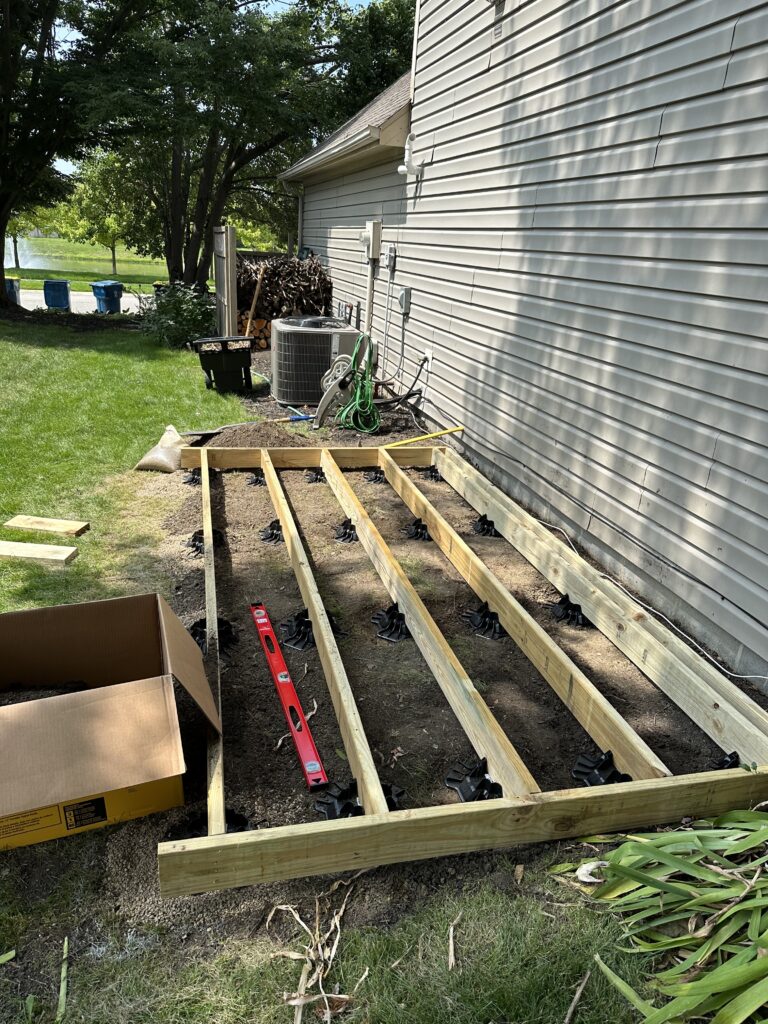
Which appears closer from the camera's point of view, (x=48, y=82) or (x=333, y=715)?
(x=333, y=715)

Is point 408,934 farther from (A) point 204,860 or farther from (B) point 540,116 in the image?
(B) point 540,116

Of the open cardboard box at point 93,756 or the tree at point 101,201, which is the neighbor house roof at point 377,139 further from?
the tree at point 101,201

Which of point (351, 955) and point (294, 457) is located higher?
point (294, 457)

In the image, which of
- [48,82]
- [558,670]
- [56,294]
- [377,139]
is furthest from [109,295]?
[558,670]

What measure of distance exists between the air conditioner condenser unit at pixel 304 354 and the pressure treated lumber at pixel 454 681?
3.98 m

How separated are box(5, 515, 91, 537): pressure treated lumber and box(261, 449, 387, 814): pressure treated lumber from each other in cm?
143

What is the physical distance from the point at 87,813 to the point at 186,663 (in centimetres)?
59

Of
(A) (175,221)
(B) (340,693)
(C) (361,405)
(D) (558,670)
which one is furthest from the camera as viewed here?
(A) (175,221)

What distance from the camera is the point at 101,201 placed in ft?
84.8

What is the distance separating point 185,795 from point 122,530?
105 inches

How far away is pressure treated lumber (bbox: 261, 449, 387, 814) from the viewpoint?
89.7 inches

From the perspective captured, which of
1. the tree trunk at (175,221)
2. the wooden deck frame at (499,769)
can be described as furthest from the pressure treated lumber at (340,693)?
the tree trunk at (175,221)

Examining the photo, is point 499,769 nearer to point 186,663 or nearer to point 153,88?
point 186,663

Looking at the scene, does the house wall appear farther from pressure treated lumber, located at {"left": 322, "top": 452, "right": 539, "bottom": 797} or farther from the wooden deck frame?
pressure treated lumber, located at {"left": 322, "top": 452, "right": 539, "bottom": 797}
